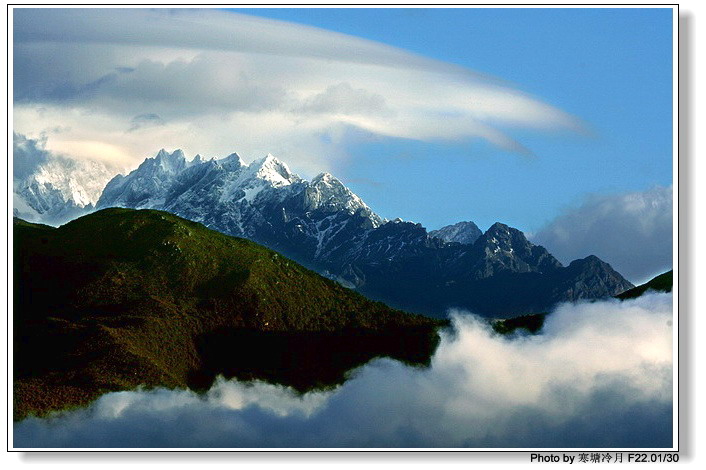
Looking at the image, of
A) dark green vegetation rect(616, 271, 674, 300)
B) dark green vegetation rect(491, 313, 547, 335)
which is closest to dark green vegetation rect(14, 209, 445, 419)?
dark green vegetation rect(491, 313, 547, 335)

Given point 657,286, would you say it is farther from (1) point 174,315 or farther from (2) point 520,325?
(1) point 174,315

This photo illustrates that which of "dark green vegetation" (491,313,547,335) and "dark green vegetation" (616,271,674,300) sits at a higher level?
"dark green vegetation" (616,271,674,300)

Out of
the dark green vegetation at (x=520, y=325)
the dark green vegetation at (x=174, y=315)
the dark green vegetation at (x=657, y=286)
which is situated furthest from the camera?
the dark green vegetation at (x=520, y=325)

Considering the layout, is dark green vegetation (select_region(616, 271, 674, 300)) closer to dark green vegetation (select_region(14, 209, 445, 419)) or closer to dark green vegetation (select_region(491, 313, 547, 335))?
dark green vegetation (select_region(491, 313, 547, 335))

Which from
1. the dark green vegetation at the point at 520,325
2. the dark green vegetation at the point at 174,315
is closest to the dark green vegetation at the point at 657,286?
the dark green vegetation at the point at 520,325

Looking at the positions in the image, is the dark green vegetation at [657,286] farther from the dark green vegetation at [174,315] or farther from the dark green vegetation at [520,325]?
the dark green vegetation at [174,315]

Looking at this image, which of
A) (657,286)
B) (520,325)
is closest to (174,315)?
(520,325)
